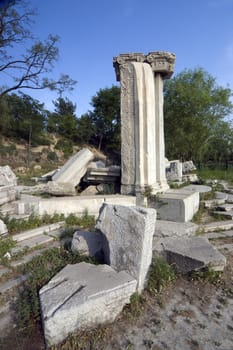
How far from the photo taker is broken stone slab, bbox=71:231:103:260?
2584 mm

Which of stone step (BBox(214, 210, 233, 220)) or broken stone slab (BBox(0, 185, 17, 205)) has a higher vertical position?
broken stone slab (BBox(0, 185, 17, 205))

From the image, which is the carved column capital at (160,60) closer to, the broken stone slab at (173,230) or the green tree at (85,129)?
the broken stone slab at (173,230)

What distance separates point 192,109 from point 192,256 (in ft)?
55.7

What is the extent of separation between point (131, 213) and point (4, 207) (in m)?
2.90

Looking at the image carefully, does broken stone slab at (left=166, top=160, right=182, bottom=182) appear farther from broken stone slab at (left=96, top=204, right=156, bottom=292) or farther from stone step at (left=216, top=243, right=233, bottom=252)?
broken stone slab at (left=96, top=204, right=156, bottom=292)

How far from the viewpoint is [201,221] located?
4.27 m

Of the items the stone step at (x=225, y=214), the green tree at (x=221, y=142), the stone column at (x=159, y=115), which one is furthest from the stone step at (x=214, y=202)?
the green tree at (x=221, y=142)

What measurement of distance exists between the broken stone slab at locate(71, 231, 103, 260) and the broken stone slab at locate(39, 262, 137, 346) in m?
0.50

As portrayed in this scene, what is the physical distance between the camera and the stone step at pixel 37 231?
3196mm

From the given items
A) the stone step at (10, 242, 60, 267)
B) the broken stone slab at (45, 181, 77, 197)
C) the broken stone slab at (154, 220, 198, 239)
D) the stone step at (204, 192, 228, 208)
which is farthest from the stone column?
the stone step at (10, 242, 60, 267)

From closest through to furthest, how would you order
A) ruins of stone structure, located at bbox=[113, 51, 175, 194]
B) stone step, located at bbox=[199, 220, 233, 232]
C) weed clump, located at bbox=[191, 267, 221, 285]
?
weed clump, located at bbox=[191, 267, 221, 285], stone step, located at bbox=[199, 220, 233, 232], ruins of stone structure, located at bbox=[113, 51, 175, 194]

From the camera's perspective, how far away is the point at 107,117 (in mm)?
29469

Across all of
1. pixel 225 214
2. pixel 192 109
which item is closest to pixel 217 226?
pixel 225 214

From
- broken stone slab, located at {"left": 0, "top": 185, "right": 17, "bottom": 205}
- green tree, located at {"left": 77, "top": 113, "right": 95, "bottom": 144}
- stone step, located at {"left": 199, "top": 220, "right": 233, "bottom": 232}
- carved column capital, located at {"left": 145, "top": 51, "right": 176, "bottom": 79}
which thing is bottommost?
stone step, located at {"left": 199, "top": 220, "right": 233, "bottom": 232}
